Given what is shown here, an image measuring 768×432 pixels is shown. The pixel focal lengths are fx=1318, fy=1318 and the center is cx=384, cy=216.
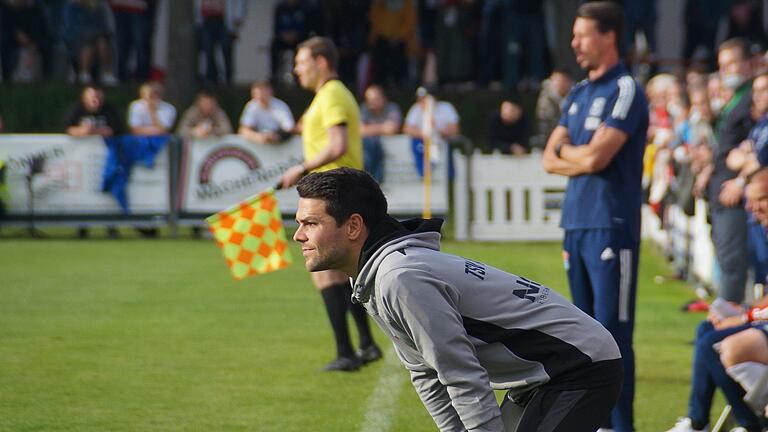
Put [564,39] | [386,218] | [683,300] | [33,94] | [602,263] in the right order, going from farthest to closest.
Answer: [33,94]
[564,39]
[683,300]
[602,263]
[386,218]

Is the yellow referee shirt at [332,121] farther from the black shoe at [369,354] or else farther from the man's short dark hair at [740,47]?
the man's short dark hair at [740,47]

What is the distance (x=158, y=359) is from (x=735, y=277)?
395 cm

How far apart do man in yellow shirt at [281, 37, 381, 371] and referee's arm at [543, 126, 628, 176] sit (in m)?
2.08

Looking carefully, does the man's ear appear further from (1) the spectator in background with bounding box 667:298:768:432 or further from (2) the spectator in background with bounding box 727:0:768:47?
(2) the spectator in background with bounding box 727:0:768:47

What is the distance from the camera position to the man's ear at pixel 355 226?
4.28m

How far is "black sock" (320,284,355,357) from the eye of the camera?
841 centimetres

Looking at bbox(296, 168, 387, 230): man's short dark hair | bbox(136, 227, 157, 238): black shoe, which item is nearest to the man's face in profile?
bbox(296, 168, 387, 230): man's short dark hair

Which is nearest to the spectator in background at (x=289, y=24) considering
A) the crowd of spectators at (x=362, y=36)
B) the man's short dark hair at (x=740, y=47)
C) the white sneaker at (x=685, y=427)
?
the crowd of spectators at (x=362, y=36)

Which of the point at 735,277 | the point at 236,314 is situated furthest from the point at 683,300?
the point at 236,314

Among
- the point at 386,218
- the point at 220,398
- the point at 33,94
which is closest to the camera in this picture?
the point at 386,218

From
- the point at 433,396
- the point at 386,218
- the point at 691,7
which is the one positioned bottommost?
the point at 433,396

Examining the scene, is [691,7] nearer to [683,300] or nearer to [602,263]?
[683,300]

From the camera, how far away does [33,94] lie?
2467cm

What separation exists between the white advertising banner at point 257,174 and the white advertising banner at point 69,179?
1.20ft
